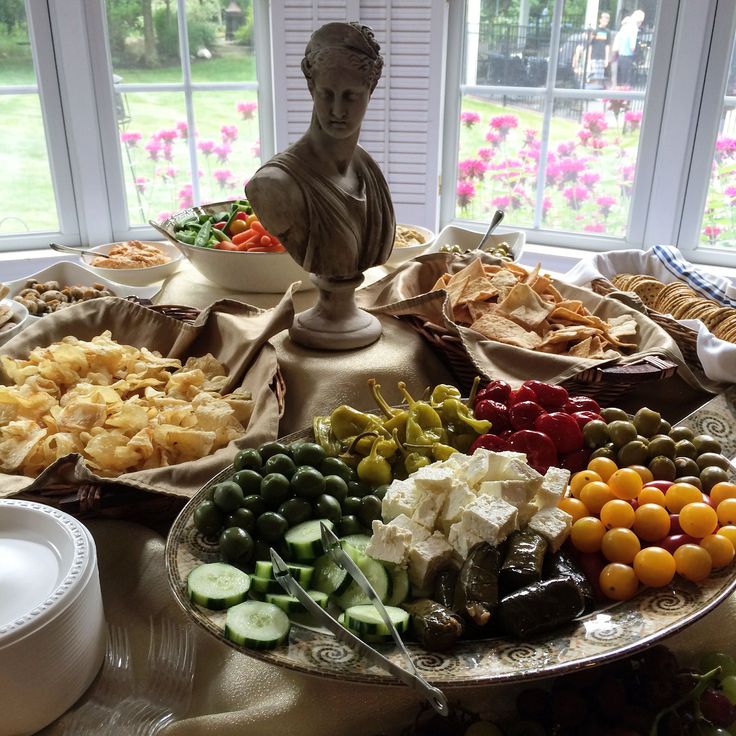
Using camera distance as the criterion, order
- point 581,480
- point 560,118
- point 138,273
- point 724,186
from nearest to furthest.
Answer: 1. point 581,480
2. point 138,273
3. point 724,186
4. point 560,118

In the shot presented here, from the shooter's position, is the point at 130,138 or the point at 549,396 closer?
the point at 549,396

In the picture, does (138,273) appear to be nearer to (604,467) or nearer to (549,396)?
(549,396)

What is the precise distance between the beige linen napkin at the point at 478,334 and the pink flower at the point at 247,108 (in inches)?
64.8

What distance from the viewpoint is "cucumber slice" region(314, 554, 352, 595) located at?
2.62 ft

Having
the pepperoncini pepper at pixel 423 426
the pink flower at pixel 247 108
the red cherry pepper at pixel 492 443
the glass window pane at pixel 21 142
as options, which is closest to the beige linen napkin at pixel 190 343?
the pepperoncini pepper at pixel 423 426

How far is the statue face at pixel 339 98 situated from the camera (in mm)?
1190

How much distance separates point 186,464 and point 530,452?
46 centimetres

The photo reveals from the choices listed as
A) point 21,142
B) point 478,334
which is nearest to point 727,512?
point 478,334

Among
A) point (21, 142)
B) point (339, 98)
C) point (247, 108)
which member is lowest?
point (21, 142)

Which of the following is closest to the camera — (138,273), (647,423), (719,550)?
(719,550)

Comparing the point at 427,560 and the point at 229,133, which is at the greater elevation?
the point at 229,133

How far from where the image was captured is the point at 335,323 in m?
1.44

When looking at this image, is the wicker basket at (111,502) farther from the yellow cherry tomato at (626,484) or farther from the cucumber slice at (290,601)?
the yellow cherry tomato at (626,484)

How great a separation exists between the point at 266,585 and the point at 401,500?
0.18 meters
